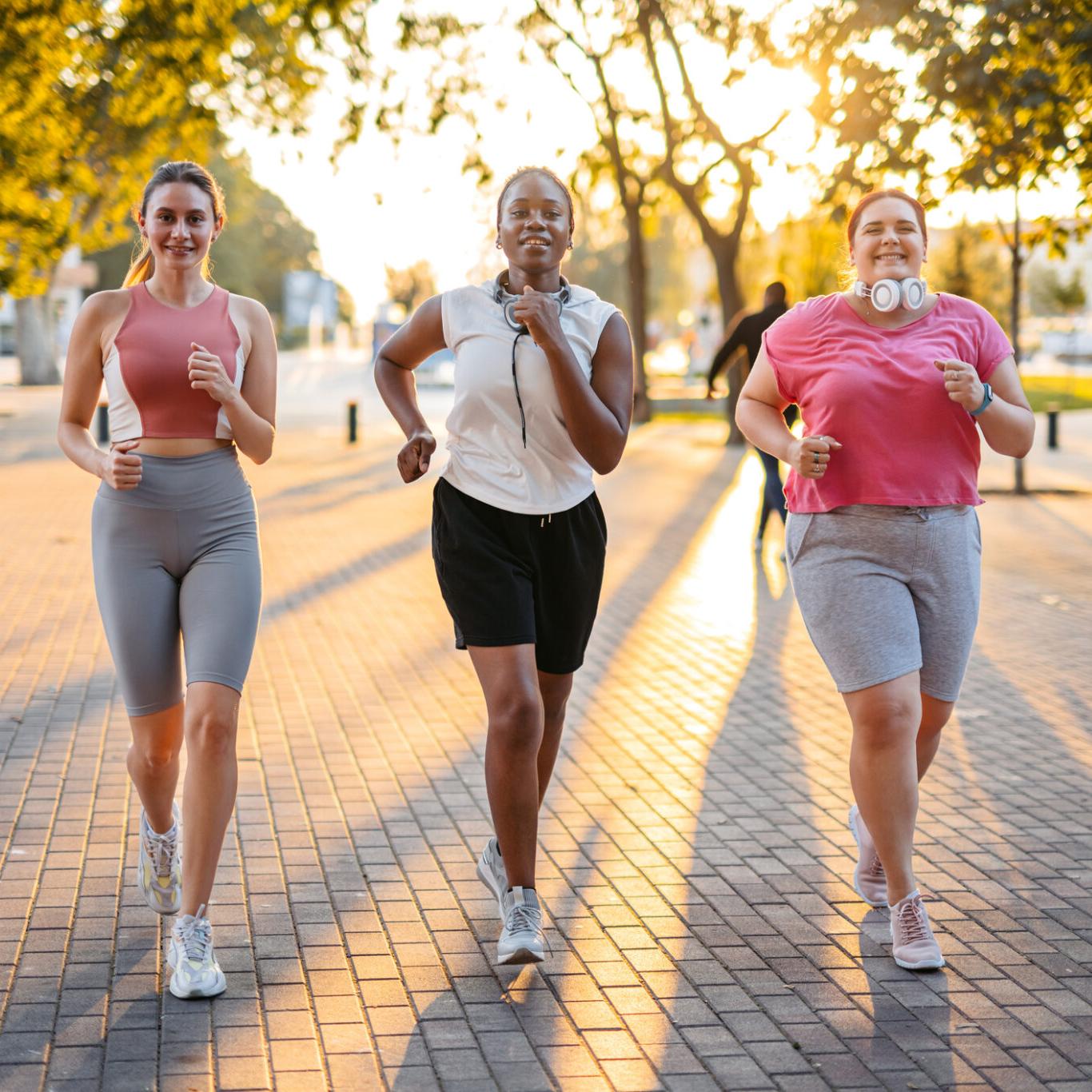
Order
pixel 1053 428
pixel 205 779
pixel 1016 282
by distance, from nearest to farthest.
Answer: pixel 205 779 → pixel 1016 282 → pixel 1053 428

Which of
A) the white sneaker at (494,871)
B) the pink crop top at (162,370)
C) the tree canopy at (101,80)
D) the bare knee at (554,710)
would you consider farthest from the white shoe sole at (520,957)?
the tree canopy at (101,80)

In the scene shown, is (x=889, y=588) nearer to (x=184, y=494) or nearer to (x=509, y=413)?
(x=509, y=413)

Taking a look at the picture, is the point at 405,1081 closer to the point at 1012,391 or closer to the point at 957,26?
the point at 1012,391

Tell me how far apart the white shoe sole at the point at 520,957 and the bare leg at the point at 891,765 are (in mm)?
933

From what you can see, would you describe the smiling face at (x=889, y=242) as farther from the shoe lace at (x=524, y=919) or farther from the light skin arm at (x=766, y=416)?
the shoe lace at (x=524, y=919)

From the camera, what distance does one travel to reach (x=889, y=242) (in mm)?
4492

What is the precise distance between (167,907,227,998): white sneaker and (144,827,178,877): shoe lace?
0.53m

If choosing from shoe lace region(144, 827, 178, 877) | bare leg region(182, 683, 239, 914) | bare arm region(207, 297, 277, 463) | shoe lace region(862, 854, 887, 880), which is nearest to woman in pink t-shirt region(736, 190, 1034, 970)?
shoe lace region(862, 854, 887, 880)

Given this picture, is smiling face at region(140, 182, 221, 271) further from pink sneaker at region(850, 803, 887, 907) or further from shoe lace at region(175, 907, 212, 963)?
pink sneaker at region(850, 803, 887, 907)

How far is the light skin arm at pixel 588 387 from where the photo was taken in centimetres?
423

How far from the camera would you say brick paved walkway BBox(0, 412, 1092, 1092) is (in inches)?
151

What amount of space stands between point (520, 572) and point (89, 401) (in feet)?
3.96

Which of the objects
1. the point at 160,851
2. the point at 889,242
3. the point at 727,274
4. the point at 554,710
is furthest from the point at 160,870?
the point at 727,274

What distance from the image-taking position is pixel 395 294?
93.8m
